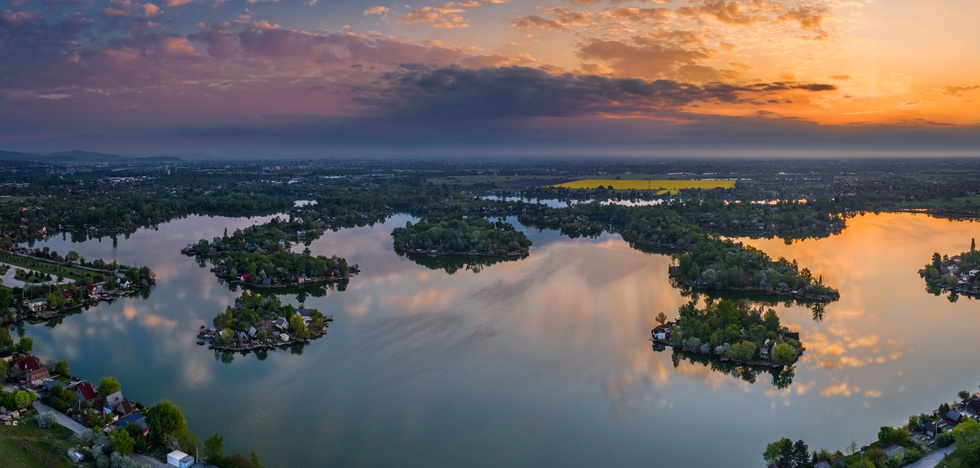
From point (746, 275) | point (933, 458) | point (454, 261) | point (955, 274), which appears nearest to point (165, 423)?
point (933, 458)

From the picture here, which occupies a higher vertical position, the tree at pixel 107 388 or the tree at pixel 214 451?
the tree at pixel 107 388

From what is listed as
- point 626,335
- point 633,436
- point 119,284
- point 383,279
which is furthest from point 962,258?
point 119,284

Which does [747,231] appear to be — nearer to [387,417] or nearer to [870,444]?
[870,444]

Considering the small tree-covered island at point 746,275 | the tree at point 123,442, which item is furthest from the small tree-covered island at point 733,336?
the tree at point 123,442

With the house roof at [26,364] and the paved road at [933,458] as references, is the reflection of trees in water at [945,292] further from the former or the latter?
the house roof at [26,364]

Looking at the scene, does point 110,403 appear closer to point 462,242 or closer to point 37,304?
point 37,304

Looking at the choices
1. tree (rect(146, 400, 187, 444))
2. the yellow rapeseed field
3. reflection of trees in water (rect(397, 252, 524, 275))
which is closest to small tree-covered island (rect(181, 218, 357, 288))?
reflection of trees in water (rect(397, 252, 524, 275))

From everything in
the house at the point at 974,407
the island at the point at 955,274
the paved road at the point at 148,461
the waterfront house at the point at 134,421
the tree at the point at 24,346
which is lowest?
the paved road at the point at 148,461
